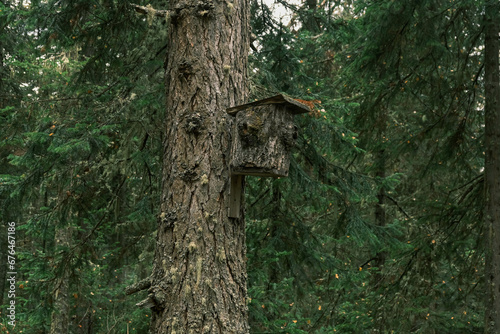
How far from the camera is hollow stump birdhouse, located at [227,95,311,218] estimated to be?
2979mm

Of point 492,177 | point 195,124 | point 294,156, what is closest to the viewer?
point 195,124

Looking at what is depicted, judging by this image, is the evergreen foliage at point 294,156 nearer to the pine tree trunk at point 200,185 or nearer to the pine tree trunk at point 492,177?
the pine tree trunk at point 492,177

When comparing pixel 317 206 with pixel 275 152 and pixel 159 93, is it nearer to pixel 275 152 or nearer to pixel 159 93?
pixel 159 93

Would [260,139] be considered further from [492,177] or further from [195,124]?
[492,177]

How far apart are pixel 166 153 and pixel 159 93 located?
2.06 metres

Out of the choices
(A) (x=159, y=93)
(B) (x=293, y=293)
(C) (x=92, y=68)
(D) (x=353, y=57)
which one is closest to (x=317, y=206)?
(B) (x=293, y=293)

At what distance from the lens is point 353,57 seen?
7.95 metres

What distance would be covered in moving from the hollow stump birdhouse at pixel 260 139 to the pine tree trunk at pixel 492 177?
14.5ft

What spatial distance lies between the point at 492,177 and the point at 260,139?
4.64 metres

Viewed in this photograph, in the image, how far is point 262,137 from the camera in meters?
2.99

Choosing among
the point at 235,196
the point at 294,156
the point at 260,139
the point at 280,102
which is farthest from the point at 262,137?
the point at 294,156

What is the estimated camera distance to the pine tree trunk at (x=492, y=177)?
6.19 meters

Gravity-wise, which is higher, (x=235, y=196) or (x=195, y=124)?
(x=195, y=124)

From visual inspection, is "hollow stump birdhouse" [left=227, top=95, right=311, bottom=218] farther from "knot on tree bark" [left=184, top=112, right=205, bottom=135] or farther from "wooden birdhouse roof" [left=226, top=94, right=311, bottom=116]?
"knot on tree bark" [left=184, top=112, right=205, bottom=135]
